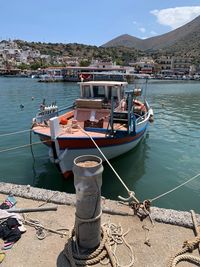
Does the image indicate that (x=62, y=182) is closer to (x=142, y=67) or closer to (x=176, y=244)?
(x=176, y=244)

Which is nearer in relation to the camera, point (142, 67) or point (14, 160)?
point (14, 160)

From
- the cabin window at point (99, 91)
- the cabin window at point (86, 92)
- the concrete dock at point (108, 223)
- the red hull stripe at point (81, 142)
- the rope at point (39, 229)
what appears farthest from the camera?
the cabin window at point (86, 92)

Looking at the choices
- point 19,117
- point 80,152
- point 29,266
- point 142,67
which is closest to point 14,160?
point 80,152

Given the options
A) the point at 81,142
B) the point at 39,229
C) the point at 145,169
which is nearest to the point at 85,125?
the point at 81,142

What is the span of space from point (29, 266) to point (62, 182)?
19.1 feet

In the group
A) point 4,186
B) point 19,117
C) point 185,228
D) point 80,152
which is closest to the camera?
point 185,228

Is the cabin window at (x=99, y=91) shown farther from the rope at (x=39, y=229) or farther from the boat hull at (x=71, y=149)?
the rope at (x=39, y=229)

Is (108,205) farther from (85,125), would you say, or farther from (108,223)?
(85,125)

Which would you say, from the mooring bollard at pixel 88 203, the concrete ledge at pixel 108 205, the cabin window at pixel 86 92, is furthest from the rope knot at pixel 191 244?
the cabin window at pixel 86 92

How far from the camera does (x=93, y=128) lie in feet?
34.5

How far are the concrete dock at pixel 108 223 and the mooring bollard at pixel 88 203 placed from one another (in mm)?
405

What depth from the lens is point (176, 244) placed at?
15.3 feet

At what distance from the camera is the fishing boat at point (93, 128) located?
9.27m

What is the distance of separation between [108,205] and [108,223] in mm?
771
